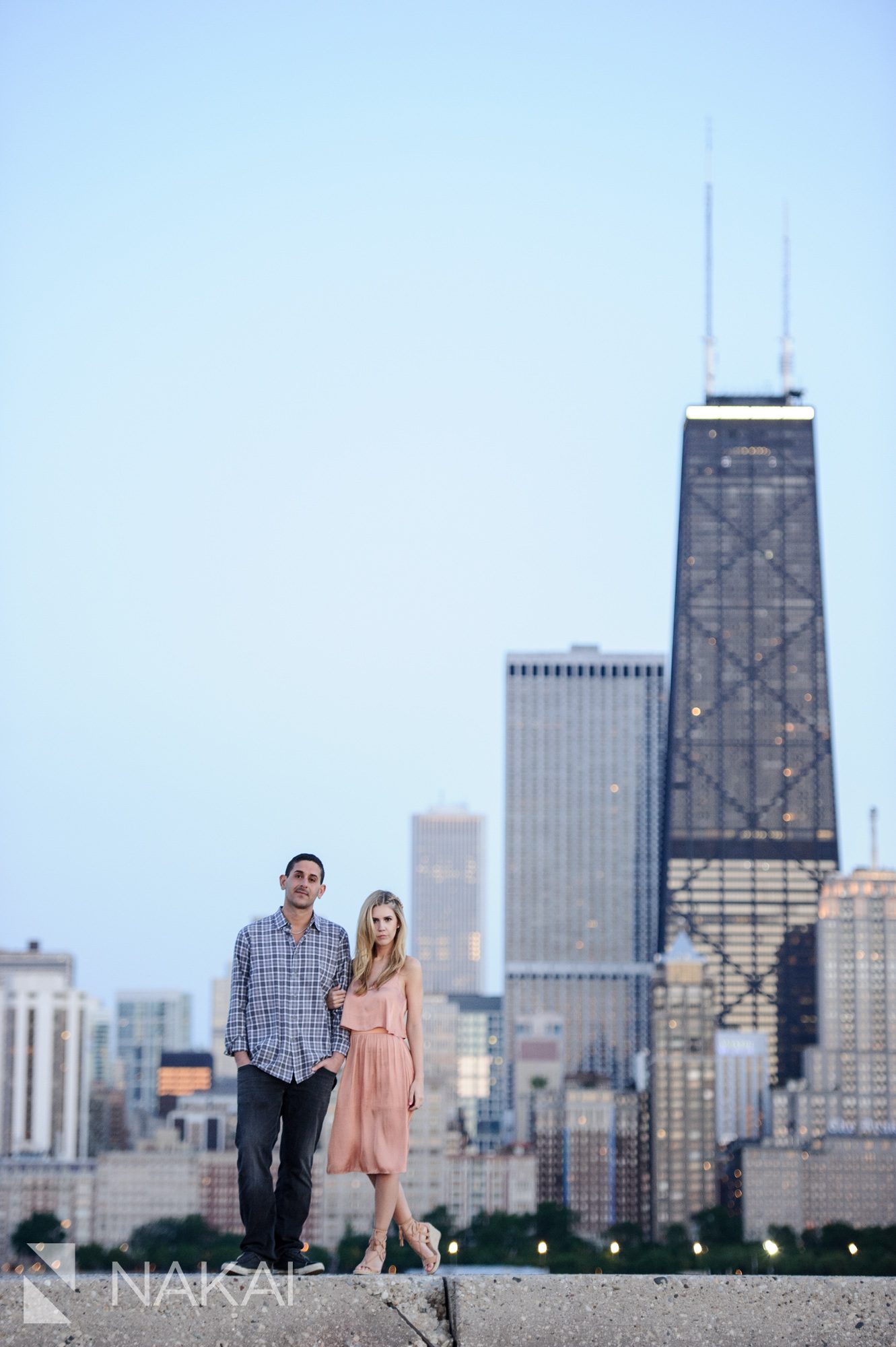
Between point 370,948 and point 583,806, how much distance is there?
18436cm

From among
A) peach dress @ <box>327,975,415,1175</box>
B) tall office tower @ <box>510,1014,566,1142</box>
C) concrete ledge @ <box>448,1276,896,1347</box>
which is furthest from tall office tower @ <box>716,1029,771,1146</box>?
concrete ledge @ <box>448,1276,896,1347</box>

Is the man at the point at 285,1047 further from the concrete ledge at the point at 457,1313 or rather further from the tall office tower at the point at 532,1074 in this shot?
the tall office tower at the point at 532,1074

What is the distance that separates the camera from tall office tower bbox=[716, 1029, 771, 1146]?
148 meters

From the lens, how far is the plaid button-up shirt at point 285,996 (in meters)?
7.93

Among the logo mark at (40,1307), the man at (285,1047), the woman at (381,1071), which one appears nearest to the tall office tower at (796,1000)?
the woman at (381,1071)

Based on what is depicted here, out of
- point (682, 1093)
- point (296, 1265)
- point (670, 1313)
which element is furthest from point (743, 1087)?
point (670, 1313)

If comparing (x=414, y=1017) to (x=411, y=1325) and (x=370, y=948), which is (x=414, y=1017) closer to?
(x=370, y=948)

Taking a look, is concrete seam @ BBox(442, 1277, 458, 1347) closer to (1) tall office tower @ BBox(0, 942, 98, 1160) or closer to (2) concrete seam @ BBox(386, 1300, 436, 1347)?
(2) concrete seam @ BBox(386, 1300, 436, 1347)

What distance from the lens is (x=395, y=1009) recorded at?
8.19 metres

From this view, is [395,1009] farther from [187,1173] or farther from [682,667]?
[682,667]

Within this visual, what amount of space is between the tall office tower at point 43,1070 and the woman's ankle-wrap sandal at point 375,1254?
134 metres

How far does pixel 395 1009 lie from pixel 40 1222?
340 ft

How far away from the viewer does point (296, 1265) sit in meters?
7.37

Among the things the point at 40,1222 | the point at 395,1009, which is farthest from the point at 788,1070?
the point at 395,1009
